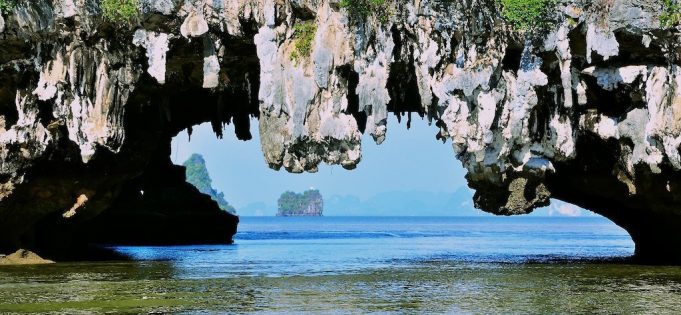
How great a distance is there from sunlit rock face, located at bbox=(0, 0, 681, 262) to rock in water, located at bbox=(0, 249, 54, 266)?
440 centimetres

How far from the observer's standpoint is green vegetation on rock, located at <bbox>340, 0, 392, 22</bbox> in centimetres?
2002

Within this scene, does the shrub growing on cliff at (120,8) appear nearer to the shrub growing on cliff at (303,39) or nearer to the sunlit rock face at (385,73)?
the sunlit rock face at (385,73)

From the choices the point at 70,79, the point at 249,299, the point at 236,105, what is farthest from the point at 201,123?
the point at 249,299

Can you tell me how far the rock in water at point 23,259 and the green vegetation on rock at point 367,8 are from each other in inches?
459

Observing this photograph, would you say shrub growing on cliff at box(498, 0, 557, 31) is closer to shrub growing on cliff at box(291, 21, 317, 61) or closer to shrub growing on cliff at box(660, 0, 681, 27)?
shrub growing on cliff at box(660, 0, 681, 27)

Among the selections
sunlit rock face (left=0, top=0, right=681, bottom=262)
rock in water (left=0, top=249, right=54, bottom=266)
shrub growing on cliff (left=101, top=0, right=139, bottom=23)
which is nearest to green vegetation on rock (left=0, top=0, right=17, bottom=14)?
sunlit rock face (left=0, top=0, right=681, bottom=262)

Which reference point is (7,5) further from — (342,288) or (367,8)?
(342,288)

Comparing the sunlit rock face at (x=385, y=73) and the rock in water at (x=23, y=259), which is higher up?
the sunlit rock face at (x=385, y=73)

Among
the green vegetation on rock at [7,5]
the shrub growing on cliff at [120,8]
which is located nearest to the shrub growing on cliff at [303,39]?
the shrub growing on cliff at [120,8]

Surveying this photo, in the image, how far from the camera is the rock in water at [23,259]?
25844 mm

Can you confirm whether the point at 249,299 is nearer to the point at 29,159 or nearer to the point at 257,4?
the point at 257,4

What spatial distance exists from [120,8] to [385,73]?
5.46 m

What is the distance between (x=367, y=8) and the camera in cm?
2003

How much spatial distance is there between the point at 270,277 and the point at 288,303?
234 inches
